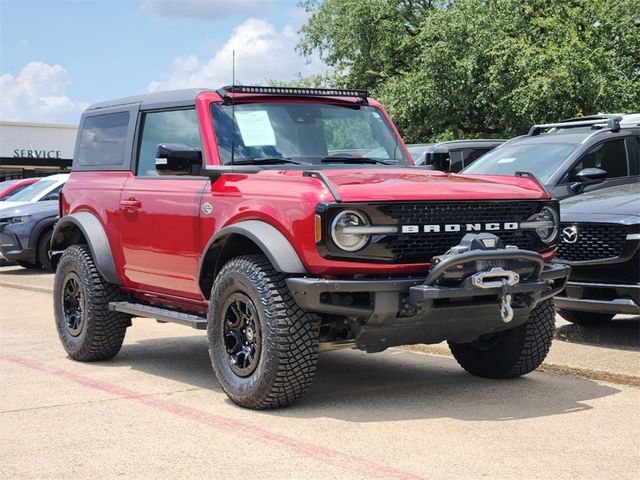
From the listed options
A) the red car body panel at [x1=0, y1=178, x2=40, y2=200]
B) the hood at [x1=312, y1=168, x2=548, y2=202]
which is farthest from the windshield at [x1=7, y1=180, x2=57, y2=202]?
the hood at [x1=312, y1=168, x2=548, y2=202]

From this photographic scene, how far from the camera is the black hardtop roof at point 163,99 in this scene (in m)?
7.34

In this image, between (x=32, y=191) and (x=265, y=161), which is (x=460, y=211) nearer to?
(x=265, y=161)

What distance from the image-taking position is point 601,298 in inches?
325

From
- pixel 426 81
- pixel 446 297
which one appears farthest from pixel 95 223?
pixel 426 81

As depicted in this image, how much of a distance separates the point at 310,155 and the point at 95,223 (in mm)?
2005

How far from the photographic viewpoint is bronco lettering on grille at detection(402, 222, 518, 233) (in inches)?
233

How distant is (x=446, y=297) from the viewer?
18.8 feet

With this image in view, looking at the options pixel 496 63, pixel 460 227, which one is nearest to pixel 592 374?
pixel 460 227

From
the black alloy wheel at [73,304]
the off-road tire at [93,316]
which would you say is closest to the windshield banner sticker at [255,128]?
the off-road tire at [93,316]

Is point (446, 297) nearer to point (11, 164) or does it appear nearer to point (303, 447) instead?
point (303, 447)

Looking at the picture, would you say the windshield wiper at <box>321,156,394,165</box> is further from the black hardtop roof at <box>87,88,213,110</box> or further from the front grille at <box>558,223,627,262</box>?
the front grille at <box>558,223,627,262</box>

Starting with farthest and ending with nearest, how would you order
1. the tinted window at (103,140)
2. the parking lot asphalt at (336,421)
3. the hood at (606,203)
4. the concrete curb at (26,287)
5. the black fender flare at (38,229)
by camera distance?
the black fender flare at (38,229) < the concrete curb at (26,287) < the hood at (606,203) < the tinted window at (103,140) < the parking lot asphalt at (336,421)

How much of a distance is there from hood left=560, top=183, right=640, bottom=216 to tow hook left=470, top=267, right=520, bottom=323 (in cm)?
275

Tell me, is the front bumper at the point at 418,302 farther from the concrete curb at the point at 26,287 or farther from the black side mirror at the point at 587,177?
the concrete curb at the point at 26,287
